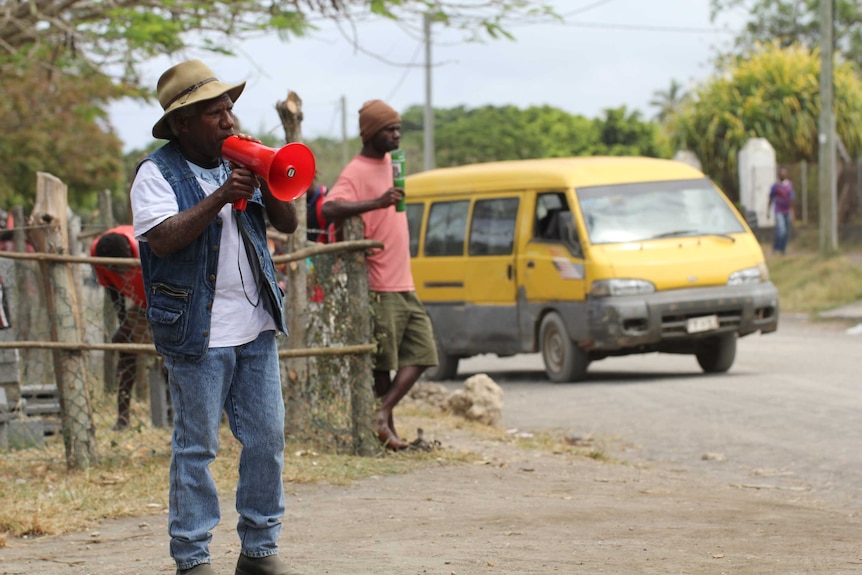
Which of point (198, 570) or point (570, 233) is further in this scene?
point (570, 233)

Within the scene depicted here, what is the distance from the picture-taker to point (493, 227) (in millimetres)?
13516

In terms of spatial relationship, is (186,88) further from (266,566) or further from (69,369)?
(69,369)

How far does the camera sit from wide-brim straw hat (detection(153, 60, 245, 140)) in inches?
178

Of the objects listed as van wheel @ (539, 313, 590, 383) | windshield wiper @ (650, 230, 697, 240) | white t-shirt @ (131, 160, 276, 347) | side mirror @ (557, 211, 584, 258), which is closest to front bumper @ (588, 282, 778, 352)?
van wheel @ (539, 313, 590, 383)

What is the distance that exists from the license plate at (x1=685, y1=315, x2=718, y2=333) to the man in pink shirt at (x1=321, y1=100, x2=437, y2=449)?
15.6 ft

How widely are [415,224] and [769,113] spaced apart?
2144cm

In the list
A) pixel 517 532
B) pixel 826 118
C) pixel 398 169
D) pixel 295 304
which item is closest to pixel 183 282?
pixel 517 532

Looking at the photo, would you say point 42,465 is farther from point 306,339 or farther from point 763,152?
point 763,152

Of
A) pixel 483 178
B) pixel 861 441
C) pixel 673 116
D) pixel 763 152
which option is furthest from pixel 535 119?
pixel 861 441

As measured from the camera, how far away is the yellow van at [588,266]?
40.4ft

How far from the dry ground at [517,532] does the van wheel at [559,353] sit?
4.85 m

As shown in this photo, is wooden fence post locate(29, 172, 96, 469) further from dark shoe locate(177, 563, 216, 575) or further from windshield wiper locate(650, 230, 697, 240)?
windshield wiper locate(650, 230, 697, 240)

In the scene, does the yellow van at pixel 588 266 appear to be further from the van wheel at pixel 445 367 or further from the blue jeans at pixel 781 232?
the blue jeans at pixel 781 232

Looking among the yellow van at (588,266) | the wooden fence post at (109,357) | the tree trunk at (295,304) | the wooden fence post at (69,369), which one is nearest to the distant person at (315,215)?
the tree trunk at (295,304)
